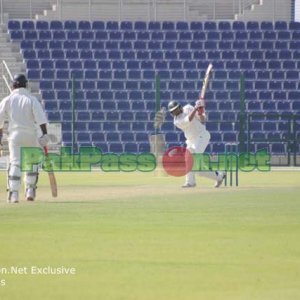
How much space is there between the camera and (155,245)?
11828mm

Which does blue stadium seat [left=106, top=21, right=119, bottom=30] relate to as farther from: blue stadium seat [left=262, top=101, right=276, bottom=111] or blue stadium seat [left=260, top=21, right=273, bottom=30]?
blue stadium seat [left=262, top=101, right=276, bottom=111]

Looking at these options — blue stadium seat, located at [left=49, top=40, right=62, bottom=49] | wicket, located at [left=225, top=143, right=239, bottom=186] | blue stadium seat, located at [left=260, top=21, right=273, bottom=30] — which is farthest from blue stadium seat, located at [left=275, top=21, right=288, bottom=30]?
wicket, located at [left=225, top=143, right=239, bottom=186]

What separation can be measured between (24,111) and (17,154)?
2.20 feet

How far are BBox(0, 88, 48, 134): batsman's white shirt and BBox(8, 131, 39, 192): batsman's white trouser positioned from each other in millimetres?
87

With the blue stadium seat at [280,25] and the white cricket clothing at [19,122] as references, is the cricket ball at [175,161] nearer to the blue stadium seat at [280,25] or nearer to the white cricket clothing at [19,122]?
the blue stadium seat at [280,25]

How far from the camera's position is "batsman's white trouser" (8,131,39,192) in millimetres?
17703

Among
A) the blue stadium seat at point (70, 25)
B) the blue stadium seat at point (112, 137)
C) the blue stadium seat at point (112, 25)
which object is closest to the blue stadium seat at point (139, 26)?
the blue stadium seat at point (112, 25)

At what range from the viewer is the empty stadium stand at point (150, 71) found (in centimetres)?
3684

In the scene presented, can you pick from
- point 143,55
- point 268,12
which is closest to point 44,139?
point 143,55

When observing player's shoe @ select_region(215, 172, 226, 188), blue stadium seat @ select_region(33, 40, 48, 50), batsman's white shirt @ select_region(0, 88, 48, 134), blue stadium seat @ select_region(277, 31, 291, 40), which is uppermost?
blue stadium seat @ select_region(277, 31, 291, 40)

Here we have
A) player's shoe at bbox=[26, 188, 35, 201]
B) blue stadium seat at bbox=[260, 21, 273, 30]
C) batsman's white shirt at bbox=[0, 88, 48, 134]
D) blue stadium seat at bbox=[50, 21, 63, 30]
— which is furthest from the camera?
blue stadium seat at bbox=[260, 21, 273, 30]

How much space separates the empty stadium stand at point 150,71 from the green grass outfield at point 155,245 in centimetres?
1623

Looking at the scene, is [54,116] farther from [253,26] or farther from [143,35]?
[253,26]

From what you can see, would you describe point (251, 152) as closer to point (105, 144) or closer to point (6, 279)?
point (105, 144)
